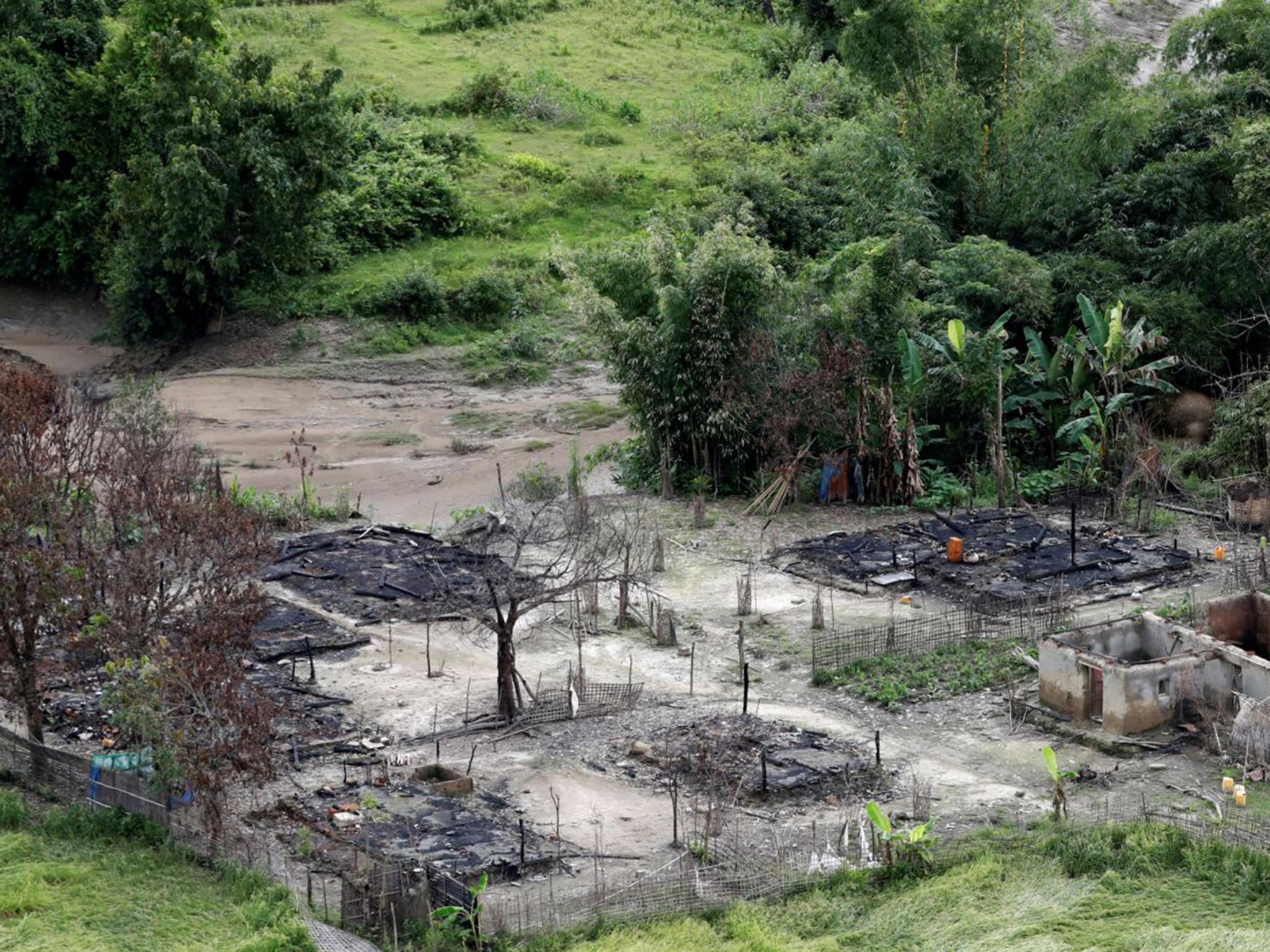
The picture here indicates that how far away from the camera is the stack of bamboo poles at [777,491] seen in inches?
1100

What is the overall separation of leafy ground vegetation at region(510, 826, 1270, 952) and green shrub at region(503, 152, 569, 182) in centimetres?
2924

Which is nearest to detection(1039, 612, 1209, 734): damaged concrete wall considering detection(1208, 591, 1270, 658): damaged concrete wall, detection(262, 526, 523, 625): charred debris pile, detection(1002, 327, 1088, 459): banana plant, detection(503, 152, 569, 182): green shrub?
detection(1208, 591, 1270, 658): damaged concrete wall

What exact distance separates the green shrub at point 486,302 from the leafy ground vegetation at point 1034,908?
75.8 feet

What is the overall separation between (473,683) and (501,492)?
6.50m

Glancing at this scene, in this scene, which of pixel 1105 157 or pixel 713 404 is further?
pixel 1105 157

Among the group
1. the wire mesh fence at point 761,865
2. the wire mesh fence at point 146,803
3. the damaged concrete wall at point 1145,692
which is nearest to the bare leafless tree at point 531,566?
the wire mesh fence at point 761,865

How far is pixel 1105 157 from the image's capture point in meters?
33.6

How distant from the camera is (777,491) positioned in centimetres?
2809

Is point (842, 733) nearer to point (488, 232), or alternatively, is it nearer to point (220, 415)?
point (220, 415)

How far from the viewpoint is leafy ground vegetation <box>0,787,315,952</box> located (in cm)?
1458

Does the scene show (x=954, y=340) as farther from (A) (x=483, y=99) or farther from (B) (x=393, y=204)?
(A) (x=483, y=99)

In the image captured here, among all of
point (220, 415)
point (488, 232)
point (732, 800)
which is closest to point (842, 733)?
point (732, 800)

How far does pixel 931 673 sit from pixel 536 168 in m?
25.2

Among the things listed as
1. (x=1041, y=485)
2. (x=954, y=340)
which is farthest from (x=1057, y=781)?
(x=954, y=340)
